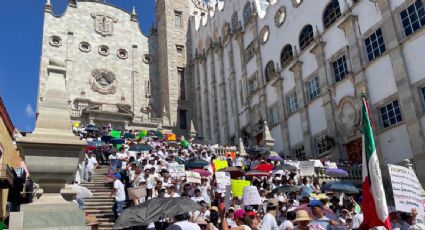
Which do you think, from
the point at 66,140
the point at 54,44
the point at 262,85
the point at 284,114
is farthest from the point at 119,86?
the point at 66,140

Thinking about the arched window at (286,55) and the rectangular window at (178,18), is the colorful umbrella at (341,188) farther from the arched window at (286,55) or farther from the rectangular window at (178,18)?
the rectangular window at (178,18)

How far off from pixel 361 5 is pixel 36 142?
2324 cm

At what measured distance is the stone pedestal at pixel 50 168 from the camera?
5.09 m

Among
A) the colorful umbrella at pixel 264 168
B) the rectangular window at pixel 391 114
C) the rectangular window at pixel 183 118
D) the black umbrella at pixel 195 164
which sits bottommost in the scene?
the colorful umbrella at pixel 264 168

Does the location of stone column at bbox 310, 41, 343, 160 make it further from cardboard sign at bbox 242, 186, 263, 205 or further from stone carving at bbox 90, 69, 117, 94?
stone carving at bbox 90, 69, 117, 94

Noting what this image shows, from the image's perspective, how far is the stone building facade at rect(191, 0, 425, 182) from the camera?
68.1ft

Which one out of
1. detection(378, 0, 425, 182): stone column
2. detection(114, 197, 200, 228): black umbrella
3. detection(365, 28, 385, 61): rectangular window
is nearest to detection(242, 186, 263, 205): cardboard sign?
detection(114, 197, 200, 228): black umbrella

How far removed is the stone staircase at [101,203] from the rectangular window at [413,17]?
55.7ft

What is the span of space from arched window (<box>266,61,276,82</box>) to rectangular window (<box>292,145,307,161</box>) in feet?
22.9

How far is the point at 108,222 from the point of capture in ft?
41.2

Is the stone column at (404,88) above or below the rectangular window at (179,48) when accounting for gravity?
below

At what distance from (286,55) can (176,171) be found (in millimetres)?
19101

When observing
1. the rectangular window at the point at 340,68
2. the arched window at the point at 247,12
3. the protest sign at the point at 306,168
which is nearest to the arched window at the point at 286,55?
the rectangular window at the point at 340,68

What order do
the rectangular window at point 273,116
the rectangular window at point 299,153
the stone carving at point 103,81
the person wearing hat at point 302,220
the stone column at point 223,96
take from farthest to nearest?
the stone carving at point 103,81 → the stone column at point 223,96 → the rectangular window at point 273,116 → the rectangular window at point 299,153 → the person wearing hat at point 302,220
